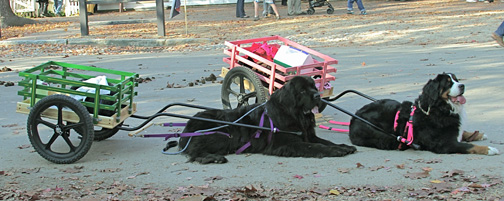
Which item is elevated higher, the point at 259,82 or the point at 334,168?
the point at 259,82

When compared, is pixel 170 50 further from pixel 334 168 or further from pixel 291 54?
pixel 334 168

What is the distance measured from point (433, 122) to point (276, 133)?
1756 mm

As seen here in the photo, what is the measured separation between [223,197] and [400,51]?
36.8ft

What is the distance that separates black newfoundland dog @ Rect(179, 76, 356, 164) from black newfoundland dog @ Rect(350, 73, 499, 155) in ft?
1.71

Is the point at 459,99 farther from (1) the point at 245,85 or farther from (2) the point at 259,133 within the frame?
(1) the point at 245,85

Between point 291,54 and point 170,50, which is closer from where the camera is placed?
point 291,54

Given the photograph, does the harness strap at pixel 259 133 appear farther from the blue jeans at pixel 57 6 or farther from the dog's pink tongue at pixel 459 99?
the blue jeans at pixel 57 6

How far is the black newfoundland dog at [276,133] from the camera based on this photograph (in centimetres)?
658

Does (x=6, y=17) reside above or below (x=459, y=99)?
above

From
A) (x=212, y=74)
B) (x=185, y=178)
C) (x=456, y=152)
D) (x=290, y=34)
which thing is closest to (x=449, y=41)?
(x=290, y=34)

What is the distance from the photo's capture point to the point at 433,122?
6.43m

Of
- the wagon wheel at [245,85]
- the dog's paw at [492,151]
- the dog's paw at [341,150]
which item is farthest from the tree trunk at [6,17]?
the dog's paw at [492,151]

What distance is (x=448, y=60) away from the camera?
1362 cm

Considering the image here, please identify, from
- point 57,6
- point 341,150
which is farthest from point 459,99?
point 57,6
